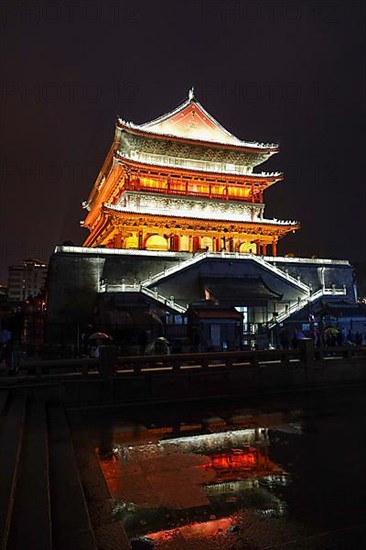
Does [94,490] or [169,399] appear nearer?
[94,490]

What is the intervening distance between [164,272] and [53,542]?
23093 millimetres

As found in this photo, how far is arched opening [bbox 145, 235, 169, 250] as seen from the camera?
3544cm

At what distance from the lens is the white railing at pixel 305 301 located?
87.8 feet

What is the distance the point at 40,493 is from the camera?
5246 millimetres

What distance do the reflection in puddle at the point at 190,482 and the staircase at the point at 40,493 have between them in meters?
0.66

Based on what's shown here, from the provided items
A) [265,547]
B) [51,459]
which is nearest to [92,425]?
[51,459]

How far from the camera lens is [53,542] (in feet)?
14.4

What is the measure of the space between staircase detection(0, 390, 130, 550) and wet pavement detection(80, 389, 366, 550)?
658mm

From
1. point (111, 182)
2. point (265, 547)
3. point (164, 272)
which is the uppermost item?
point (111, 182)

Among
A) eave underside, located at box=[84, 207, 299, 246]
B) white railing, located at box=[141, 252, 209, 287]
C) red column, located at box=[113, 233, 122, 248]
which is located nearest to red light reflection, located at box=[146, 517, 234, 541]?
white railing, located at box=[141, 252, 209, 287]

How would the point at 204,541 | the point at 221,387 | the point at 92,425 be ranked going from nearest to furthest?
the point at 204,541, the point at 92,425, the point at 221,387

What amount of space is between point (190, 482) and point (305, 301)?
926 inches

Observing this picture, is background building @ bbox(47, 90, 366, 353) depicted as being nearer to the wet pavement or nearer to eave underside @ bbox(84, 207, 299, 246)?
eave underside @ bbox(84, 207, 299, 246)

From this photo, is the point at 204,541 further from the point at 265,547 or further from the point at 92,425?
the point at 92,425
